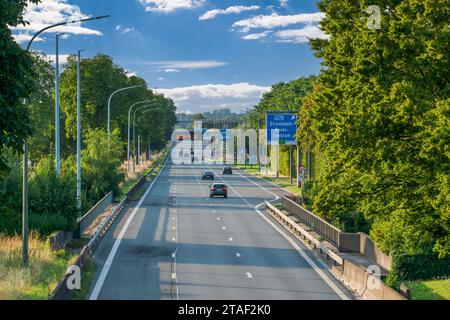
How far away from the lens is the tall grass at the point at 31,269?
20609 mm

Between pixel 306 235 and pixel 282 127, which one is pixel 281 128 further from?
pixel 306 235

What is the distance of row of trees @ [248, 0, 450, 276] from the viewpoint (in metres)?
23.3

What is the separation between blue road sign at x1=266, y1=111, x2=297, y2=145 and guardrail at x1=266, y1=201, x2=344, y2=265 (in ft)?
71.8

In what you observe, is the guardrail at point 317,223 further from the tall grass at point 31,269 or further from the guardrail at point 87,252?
the tall grass at point 31,269

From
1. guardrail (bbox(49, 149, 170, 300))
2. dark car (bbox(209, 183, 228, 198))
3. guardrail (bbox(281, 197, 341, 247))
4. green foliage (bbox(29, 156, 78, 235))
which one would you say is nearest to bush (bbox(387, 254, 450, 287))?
guardrail (bbox(281, 197, 341, 247))

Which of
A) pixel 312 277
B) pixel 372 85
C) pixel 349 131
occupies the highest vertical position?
pixel 372 85

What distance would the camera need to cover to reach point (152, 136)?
141m

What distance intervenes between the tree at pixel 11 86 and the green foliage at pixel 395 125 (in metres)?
11.2

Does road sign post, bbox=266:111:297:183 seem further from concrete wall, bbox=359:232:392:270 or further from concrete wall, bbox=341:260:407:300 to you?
concrete wall, bbox=341:260:407:300

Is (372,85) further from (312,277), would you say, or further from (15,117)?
(15,117)

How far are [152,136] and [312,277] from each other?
11689 cm

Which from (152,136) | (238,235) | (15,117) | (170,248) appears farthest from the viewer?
(152,136)

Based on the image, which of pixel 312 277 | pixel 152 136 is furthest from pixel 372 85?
pixel 152 136

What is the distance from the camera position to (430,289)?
25812 mm
